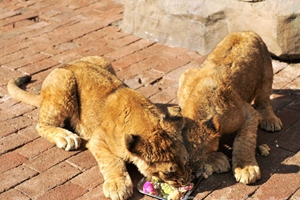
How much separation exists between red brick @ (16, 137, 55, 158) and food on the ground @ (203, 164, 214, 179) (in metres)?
1.86

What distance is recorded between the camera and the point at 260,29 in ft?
27.0

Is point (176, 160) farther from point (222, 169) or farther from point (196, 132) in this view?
point (222, 169)

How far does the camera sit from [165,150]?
523 cm

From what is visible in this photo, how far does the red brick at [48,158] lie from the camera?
6.16 metres

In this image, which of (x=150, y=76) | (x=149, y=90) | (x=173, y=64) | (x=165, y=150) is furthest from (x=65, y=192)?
(x=173, y=64)

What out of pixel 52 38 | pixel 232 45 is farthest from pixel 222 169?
pixel 52 38

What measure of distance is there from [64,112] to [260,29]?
10.8 feet

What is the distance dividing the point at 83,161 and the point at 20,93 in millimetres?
1797

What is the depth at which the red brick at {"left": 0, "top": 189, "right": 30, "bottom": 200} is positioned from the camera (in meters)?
5.63

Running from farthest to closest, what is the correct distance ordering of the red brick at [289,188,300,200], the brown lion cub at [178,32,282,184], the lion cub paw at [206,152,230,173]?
the lion cub paw at [206,152,230,173]
the brown lion cub at [178,32,282,184]
the red brick at [289,188,300,200]

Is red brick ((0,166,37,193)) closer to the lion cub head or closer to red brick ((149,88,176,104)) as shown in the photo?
the lion cub head

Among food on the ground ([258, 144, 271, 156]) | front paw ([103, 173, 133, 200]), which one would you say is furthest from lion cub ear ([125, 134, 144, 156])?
food on the ground ([258, 144, 271, 156])

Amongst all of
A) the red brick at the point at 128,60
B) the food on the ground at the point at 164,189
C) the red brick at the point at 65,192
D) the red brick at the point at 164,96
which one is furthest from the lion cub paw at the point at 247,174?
the red brick at the point at 128,60

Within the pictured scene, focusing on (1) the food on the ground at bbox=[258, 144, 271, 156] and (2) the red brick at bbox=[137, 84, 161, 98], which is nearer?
(1) the food on the ground at bbox=[258, 144, 271, 156]
